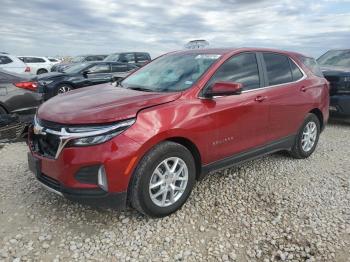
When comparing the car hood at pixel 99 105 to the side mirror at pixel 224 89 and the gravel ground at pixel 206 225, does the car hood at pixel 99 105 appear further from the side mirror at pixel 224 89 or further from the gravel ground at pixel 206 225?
the gravel ground at pixel 206 225

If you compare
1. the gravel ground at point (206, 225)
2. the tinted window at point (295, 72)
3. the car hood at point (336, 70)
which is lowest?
the gravel ground at point (206, 225)

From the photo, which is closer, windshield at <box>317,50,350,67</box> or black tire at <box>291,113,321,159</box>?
black tire at <box>291,113,321,159</box>

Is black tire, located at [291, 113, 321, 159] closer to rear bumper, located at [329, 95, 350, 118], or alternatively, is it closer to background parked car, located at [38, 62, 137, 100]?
rear bumper, located at [329, 95, 350, 118]

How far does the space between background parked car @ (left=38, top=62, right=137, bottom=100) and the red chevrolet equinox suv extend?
6.35 meters

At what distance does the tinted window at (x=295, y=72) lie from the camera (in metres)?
5.10

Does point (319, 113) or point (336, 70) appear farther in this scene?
point (336, 70)

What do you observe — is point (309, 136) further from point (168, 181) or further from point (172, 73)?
point (168, 181)

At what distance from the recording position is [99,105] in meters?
3.38

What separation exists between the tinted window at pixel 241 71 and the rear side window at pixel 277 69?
258 millimetres

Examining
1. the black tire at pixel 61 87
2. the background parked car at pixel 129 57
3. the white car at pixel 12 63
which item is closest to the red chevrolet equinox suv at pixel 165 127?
the black tire at pixel 61 87

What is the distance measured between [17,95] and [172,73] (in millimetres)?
4051

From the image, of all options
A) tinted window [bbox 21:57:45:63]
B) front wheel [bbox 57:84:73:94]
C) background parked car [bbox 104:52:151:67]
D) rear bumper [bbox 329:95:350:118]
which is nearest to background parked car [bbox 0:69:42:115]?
front wheel [bbox 57:84:73:94]

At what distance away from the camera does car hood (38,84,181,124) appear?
10.3ft

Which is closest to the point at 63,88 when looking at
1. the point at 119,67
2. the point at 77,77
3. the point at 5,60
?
the point at 77,77
